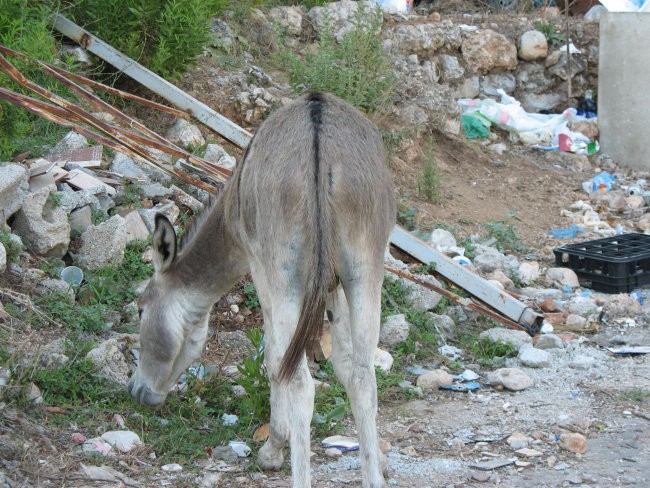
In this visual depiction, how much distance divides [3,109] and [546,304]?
4627 mm

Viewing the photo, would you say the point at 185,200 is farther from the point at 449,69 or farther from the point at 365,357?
the point at 449,69

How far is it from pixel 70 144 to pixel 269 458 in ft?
13.2

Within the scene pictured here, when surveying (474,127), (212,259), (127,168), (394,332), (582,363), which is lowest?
(394,332)

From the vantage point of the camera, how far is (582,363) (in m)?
6.13

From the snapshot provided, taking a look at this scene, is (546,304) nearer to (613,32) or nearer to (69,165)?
(69,165)

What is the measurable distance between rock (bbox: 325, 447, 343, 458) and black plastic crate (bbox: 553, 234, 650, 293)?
13.0 feet

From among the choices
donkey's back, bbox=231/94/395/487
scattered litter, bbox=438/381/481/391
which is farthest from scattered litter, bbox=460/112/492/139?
donkey's back, bbox=231/94/395/487

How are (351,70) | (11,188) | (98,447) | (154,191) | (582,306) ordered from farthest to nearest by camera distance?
(351,70) → (582,306) → (154,191) → (11,188) → (98,447)

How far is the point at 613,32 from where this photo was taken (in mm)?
11953

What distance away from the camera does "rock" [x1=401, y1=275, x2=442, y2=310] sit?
6883mm

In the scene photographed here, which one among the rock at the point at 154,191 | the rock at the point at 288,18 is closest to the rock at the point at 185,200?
the rock at the point at 154,191

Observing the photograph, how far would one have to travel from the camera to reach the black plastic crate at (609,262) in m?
7.84

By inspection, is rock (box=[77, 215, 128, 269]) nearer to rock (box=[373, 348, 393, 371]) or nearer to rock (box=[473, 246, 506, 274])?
rock (box=[373, 348, 393, 371])

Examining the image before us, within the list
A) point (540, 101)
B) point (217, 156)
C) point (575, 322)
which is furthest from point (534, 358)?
point (540, 101)
